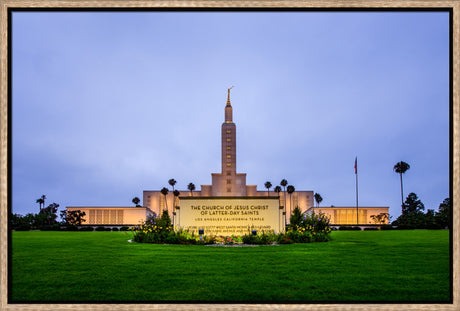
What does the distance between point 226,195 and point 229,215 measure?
2705 inches

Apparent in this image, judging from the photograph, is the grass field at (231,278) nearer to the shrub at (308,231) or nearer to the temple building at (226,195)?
the shrub at (308,231)

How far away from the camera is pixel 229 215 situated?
21.5 m

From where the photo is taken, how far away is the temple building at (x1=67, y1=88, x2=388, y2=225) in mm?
79500

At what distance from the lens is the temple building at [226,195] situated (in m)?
79.5

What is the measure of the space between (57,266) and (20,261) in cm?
197

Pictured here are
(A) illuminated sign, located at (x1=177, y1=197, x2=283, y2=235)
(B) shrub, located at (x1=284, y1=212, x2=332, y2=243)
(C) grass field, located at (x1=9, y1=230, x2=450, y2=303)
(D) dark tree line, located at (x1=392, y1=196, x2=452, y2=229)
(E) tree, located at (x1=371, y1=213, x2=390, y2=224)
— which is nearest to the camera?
(C) grass field, located at (x1=9, y1=230, x2=450, y2=303)

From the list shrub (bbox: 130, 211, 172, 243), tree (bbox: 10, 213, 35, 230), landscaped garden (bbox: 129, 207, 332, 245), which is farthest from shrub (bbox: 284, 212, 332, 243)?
tree (bbox: 10, 213, 35, 230)

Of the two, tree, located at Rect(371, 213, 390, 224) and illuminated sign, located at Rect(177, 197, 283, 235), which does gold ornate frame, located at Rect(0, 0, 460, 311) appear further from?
tree, located at Rect(371, 213, 390, 224)

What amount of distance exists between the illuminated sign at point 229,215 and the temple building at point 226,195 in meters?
56.3

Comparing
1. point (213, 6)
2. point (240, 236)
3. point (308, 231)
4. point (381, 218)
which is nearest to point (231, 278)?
point (213, 6)

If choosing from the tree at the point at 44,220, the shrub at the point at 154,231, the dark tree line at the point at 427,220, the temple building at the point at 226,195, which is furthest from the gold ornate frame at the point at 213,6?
the temple building at the point at 226,195

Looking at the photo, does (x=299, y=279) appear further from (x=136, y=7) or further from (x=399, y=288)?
(x=136, y=7)

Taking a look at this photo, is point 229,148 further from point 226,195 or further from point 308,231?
point 308,231

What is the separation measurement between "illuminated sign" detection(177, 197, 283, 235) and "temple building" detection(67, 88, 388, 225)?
56350 mm
